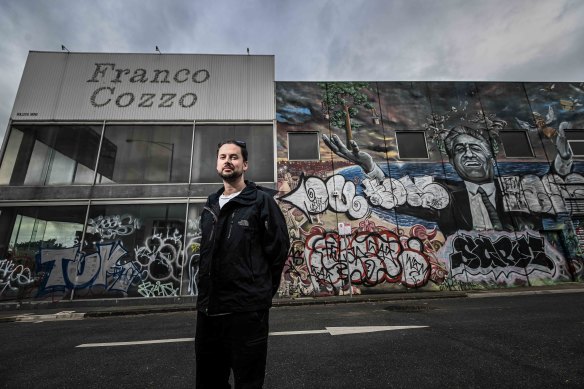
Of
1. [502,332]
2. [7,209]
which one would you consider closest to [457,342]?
[502,332]

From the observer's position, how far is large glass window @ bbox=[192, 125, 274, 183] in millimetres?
11227

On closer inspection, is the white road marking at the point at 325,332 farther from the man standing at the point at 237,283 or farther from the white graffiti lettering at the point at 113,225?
the white graffiti lettering at the point at 113,225

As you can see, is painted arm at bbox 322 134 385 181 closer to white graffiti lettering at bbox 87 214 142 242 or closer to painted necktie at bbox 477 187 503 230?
painted necktie at bbox 477 187 503 230

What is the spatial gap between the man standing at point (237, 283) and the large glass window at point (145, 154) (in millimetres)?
9999

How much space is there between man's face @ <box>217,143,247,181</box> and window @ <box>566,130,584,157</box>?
17.0 m

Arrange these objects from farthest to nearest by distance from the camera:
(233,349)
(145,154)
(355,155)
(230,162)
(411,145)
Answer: (411,145) → (355,155) → (145,154) → (230,162) → (233,349)

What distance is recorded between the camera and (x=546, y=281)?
10.8 metres

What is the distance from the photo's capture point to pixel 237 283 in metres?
1.62

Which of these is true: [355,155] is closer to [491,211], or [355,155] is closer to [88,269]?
[491,211]

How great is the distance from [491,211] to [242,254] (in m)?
13.0

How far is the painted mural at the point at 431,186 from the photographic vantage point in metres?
10.6

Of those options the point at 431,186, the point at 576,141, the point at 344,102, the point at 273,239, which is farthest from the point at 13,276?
the point at 576,141

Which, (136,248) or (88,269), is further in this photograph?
(136,248)

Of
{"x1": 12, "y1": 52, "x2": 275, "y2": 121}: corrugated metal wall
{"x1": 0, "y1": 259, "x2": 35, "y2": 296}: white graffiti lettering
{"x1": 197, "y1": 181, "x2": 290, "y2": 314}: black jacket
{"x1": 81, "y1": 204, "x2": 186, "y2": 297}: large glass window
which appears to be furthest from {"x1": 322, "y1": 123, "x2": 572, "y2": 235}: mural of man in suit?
{"x1": 0, "y1": 259, "x2": 35, "y2": 296}: white graffiti lettering
